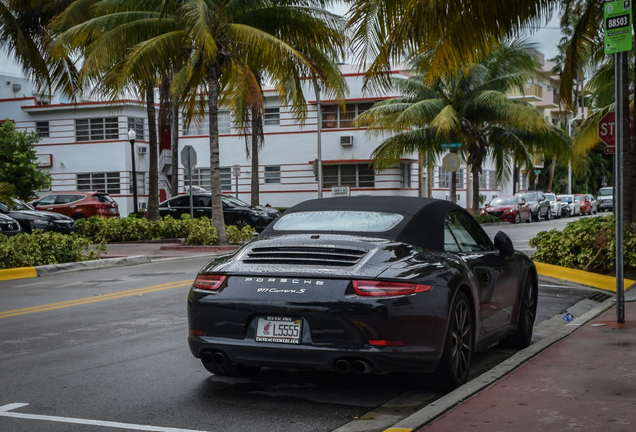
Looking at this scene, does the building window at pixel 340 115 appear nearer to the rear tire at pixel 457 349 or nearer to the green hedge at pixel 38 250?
the green hedge at pixel 38 250

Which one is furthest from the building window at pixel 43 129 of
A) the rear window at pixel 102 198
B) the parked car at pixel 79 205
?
the rear window at pixel 102 198

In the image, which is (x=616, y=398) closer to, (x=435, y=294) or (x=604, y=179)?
(x=435, y=294)

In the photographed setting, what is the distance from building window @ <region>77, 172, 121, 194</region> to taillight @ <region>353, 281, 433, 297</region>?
4449 cm

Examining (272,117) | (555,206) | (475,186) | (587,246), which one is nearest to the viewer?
(587,246)

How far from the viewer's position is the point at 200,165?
47.8 meters

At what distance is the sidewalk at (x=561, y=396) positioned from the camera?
5.01 metres

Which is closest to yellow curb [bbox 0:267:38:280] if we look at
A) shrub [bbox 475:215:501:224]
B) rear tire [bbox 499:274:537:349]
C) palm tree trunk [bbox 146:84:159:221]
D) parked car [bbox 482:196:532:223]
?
rear tire [bbox 499:274:537:349]

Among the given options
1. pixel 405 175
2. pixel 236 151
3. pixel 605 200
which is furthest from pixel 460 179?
pixel 236 151

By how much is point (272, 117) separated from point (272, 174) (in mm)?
3221

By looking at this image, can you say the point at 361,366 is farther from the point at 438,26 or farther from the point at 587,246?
the point at 587,246

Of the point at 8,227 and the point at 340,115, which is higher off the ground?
the point at 340,115

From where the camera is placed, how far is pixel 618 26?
855 centimetres

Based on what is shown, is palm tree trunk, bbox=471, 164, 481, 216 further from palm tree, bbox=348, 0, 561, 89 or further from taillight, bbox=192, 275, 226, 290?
taillight, bbox=192, 275, 226, 290

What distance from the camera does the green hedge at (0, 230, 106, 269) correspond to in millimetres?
16000
